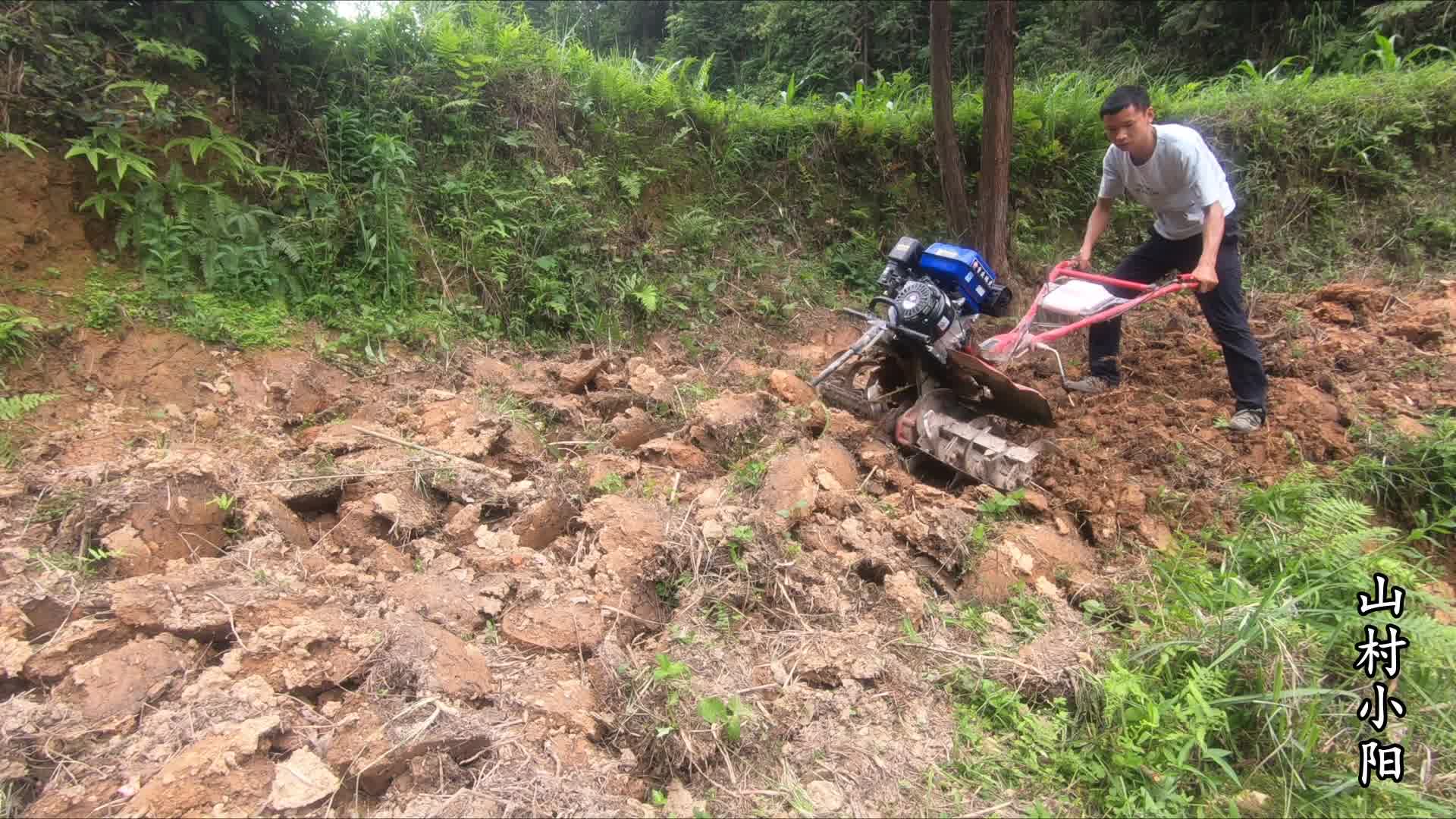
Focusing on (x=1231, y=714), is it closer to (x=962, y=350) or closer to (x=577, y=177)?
(x=962, y=350)

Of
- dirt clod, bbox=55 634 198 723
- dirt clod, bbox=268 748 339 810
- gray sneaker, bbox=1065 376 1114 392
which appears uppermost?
gray sneaker, bbox=1065 376 1114 392

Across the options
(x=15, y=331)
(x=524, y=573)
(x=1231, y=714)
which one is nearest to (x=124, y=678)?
(x=524, y=573)

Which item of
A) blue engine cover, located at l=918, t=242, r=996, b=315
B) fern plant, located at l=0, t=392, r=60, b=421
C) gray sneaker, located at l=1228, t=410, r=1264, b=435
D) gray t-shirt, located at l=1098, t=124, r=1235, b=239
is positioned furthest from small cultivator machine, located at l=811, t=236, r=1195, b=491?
fern plant, located at l=0, t=392, r=60, b=421

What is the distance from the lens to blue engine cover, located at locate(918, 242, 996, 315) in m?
3.76

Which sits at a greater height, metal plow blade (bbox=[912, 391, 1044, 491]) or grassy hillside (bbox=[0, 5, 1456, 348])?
grassy hillside (bbox=[0, 5, 1456, 348])

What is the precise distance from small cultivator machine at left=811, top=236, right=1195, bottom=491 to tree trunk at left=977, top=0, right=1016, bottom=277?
197 centimetres

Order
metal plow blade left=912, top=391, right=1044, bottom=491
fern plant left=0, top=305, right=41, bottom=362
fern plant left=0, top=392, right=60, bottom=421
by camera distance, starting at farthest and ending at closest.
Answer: metal plow blade left=912, top=391, right=1044, bottom=491, fern plant left=0, top=305, right=41, bottom=362, fern plant left=0, top=392, right=60, bottom=421

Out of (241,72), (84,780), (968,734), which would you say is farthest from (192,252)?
(968,734)

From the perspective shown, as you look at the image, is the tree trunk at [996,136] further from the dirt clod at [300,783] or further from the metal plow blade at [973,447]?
the dirt clod at [300,783]

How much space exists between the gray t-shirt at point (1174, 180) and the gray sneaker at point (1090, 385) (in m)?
0.92

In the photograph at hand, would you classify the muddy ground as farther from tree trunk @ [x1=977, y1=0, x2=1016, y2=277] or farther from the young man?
tree trunk @ [x1=977, y1=0, x2=1016, y2=277]

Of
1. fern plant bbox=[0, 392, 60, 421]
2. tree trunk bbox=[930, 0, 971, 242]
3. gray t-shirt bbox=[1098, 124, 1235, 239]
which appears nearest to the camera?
fern plant bbox=[0, 392, 60, 421]

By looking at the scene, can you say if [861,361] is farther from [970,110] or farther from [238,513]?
[970,110]

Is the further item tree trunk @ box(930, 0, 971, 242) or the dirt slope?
tree trunk @ box(930, 0, 971, 242)
